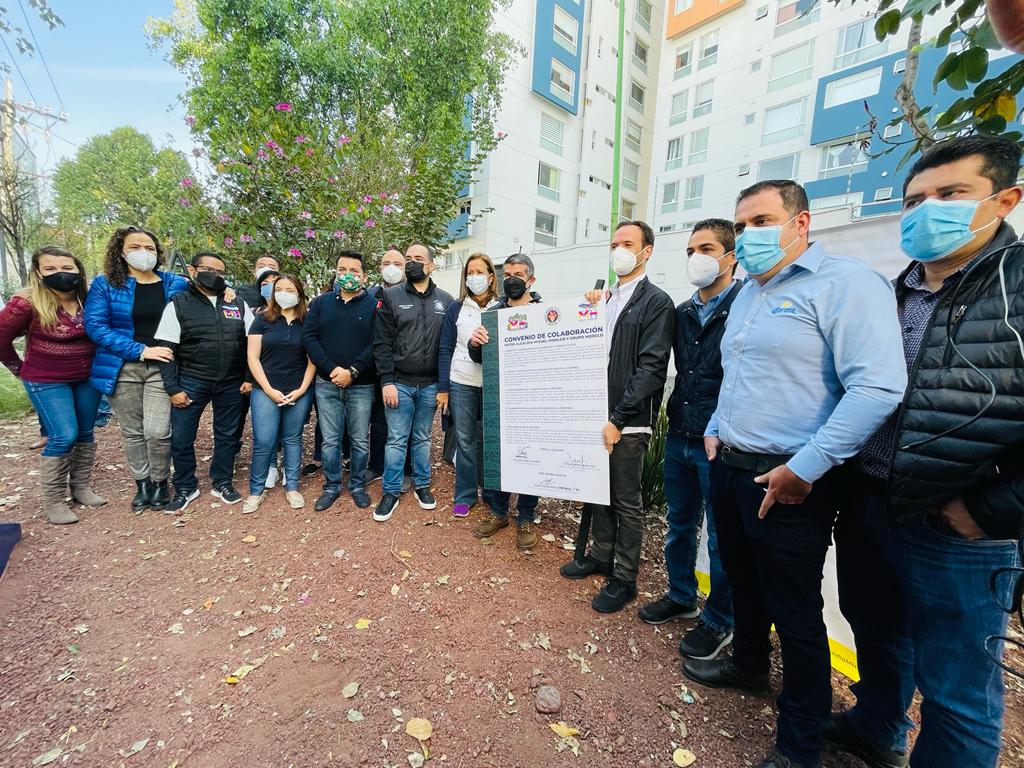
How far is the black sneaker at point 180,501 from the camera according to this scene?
13.1 feet

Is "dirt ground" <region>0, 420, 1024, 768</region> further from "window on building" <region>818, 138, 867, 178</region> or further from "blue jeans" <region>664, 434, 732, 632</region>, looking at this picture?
"window on building" <region>818, 138, 867, 178</region>

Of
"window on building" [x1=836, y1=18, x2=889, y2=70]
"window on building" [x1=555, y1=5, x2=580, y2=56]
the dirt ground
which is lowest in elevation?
the dirt ground

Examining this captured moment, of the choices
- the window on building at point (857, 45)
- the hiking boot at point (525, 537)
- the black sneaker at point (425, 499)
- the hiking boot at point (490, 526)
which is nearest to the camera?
the hiking boot at point (525, 537)

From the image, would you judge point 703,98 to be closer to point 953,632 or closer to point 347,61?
point 347,61

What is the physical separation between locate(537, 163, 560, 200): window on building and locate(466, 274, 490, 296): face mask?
19.2m

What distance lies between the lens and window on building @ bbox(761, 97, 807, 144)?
714 inches

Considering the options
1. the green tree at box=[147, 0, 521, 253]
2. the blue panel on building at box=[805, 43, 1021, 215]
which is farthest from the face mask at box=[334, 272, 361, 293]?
the blue panel on building at box=[805, 43, 1021, 215]

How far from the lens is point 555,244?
2252 centimetres

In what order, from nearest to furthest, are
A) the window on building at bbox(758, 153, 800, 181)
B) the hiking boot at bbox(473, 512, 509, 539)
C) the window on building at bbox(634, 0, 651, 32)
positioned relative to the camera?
the hiking boot at bbox(473, 512, 509, 539), the window on building at bbox(758, 153, 800, 181), the window on building at bbox(634, 0, 651, 32)

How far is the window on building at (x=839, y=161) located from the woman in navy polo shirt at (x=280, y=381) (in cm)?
1967

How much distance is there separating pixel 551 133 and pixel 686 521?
74.3 ft

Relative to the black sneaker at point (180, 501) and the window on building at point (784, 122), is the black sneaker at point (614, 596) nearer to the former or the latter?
the black sneaker at point (180, 501)

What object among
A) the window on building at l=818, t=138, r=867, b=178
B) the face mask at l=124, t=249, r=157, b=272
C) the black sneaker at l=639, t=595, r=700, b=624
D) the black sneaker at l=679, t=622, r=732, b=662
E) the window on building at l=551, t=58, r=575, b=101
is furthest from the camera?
the window on building at l=551, t=58, r=575, b=101

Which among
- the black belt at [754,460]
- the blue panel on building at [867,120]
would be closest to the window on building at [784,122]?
the blue panel on building at [867,120]
